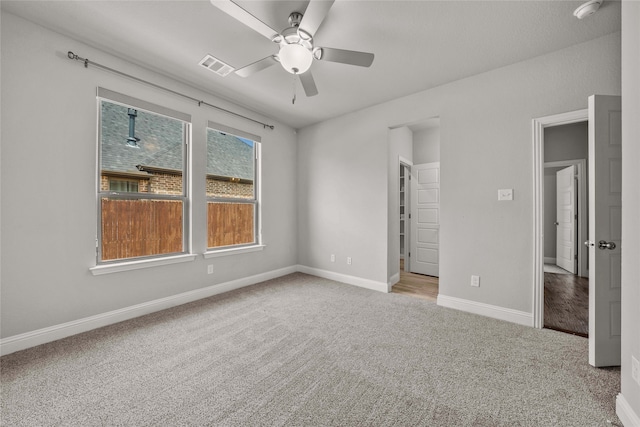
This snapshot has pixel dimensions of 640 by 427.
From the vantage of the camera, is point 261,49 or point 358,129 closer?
point 261,49

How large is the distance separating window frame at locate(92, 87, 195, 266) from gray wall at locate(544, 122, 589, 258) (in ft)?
20.4

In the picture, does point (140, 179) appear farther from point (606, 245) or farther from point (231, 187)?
point (606, 245)

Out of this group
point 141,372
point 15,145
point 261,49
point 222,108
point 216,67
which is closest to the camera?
point 141,372

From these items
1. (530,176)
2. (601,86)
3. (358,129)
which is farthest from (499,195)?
(358,129)

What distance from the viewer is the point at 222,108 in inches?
138

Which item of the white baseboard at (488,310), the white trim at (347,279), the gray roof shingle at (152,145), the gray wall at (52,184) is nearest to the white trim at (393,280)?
the white trim at (347,279)

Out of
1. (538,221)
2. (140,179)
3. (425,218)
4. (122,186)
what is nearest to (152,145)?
(140,179)

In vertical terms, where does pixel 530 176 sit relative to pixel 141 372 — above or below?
above

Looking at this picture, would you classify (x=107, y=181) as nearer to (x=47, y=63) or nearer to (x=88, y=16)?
(x=47, y=63)

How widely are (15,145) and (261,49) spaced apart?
221 cm

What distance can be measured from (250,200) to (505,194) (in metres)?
3.35

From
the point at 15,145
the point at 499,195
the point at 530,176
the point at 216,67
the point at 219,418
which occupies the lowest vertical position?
the point at 219,418

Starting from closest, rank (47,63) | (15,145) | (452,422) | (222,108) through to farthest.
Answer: (452,422) → (15,145) → (47,63) → (222,108)

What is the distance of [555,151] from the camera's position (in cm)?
480
